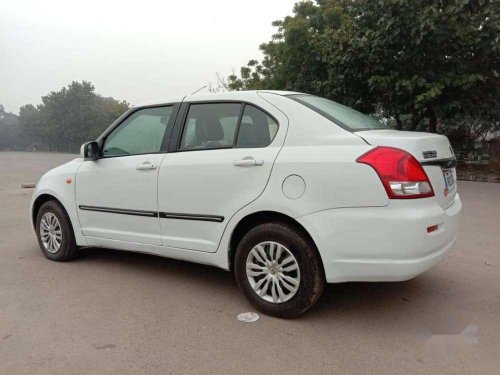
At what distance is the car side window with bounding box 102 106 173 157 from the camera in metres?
4.10

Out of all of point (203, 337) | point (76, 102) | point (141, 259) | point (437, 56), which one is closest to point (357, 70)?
point (437, 56)

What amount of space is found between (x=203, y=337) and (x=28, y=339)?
120 cm

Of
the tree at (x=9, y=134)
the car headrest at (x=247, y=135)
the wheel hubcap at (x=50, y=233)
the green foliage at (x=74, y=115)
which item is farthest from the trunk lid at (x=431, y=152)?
the tree at (x=9, y=134)

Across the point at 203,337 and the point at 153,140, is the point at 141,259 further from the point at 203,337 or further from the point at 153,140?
the point at 203,337

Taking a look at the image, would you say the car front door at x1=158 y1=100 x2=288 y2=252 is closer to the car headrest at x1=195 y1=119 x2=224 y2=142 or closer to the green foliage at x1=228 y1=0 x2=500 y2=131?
the car headrest at x1=195 y1=119 x2=224 y2=142

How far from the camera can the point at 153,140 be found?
4109mm

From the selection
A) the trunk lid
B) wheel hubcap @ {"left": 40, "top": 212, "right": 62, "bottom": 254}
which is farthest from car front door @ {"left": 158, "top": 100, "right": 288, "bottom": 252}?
wheel hubcap @ {"left": 40, "top": 212, "right": 62, "bottom": 254}

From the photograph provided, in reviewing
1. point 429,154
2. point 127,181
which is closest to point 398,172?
Result: point 429,154

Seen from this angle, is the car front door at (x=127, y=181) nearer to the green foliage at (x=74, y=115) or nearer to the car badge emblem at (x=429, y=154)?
the car badge emblem at (x=429, y=154)

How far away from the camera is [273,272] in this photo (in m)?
3.33

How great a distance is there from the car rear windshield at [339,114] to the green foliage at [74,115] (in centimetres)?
6260

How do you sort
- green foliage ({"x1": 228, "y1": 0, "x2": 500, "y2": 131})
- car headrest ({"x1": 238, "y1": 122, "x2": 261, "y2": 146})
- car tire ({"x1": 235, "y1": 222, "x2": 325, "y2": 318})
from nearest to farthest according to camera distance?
car tire ({"x1": 235, "y1": 222, "x2": 325, "y2": 318}), car headrest ({"x1": 238, "y1": 122, "x2": 261, "y2": 146}), green foliage ({"x1": 228, "y1": 0, "x2": 500, "y2": 131})

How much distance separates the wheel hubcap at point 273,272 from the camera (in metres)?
3.25

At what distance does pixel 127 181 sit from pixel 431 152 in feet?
8.51
